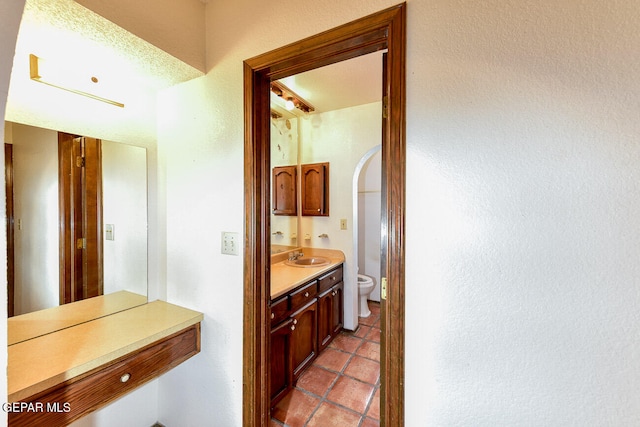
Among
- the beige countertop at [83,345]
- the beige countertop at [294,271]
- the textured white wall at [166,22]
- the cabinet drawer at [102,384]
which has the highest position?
the textured white wall at [166,22]

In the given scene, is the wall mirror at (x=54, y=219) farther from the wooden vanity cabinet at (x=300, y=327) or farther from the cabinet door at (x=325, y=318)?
the cabinet door at (x=325, y=318)

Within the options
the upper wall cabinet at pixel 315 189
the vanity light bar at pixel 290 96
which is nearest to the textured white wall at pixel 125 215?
the vanity light bar at pixel 290 96

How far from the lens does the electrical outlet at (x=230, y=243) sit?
126cm

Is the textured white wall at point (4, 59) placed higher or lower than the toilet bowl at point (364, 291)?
higher

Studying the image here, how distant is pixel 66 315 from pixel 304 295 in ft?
4.44

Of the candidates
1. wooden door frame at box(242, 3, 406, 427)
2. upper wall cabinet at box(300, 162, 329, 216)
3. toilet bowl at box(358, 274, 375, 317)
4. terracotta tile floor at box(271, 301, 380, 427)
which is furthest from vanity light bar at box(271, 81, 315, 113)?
terracotta tile floor at box(271, 301, 380, 427)

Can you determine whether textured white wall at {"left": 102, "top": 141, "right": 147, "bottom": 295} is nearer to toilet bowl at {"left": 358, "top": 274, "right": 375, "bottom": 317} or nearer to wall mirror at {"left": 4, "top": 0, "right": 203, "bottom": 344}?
wall mirror at {"left": 4, "top": 0, "right": 203, "bottom": 344}

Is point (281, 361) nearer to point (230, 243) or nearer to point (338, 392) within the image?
point (338, 392)

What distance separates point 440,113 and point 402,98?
0.46 feet

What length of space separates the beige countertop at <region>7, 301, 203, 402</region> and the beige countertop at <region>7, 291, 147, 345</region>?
1.4 inches

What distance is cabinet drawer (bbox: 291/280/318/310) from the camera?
1792 mm

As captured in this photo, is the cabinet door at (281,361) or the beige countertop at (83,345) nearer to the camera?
the beige countertop at (83,345)

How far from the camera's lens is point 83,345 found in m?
1.02

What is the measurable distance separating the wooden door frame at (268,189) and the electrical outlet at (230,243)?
81 mm
